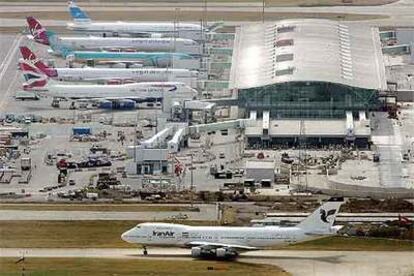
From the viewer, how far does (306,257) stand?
77.9 metres

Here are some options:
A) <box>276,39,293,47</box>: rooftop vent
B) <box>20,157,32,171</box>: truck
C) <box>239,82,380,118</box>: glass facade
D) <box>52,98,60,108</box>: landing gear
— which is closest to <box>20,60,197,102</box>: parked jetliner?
<box>52,98,60,108</box>: landing gear

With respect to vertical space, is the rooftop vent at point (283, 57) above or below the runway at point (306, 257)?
above

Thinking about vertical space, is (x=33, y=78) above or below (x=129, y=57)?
below

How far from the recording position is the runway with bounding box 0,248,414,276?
75.1m

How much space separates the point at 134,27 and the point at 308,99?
3618 centimetres

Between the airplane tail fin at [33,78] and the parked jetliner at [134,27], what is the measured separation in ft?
74.0

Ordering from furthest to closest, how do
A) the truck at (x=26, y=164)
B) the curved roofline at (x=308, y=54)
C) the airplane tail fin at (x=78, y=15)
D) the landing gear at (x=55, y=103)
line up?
the airplane tail fin at (x=78, y=15)
the landing gear at (x=55, y=103)
the curved roofline at (x=308, y=54)
the truck at (x=26, y=164)

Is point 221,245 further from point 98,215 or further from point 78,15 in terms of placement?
point 78,15

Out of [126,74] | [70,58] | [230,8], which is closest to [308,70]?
[126,74]

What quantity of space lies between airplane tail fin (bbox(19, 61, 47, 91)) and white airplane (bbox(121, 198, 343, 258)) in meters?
44.3

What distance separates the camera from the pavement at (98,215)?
85812 millimetres

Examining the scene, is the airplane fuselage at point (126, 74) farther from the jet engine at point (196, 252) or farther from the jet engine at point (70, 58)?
the jet engine at point (196, 252)

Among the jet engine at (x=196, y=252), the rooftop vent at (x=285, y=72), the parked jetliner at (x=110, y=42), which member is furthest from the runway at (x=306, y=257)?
the parked jetliner at (x=110, y=42)

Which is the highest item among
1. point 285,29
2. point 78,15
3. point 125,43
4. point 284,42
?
point 78,15
